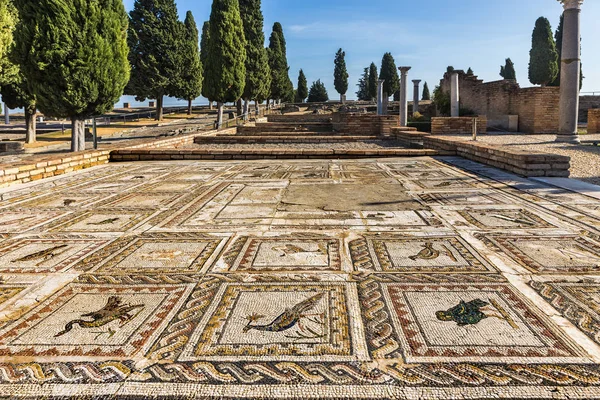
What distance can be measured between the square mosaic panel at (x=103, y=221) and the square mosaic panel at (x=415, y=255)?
6.63ft

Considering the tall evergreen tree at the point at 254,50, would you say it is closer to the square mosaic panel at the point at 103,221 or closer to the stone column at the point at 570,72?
the stone column at the point at 570,72

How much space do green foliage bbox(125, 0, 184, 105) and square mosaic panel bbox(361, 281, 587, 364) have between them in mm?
27672

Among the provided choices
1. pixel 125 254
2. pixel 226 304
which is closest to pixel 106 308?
pixel 226 304

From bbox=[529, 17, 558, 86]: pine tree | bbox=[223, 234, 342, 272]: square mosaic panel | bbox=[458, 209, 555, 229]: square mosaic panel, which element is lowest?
bbox=[223, 234, 342, 272]: square mosaic panel

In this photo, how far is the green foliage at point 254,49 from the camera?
25.2m

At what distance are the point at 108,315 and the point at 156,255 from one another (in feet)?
2.94

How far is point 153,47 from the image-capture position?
26859 mm

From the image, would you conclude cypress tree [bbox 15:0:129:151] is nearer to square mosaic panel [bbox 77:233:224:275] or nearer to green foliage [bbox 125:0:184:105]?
square mosaic panel [bbox 77:233:224:275]

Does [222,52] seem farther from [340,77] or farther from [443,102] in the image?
[340,77]

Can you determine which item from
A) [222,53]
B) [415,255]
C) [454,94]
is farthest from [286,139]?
[415,255]

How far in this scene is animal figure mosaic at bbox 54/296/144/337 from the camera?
192 cm

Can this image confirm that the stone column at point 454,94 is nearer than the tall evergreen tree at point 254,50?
Yes

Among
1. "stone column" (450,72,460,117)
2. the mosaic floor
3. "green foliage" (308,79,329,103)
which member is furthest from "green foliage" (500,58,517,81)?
the mosaic floor

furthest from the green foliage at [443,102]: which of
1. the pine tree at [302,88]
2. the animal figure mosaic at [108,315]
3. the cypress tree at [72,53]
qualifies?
the pine tree at [302,88]
